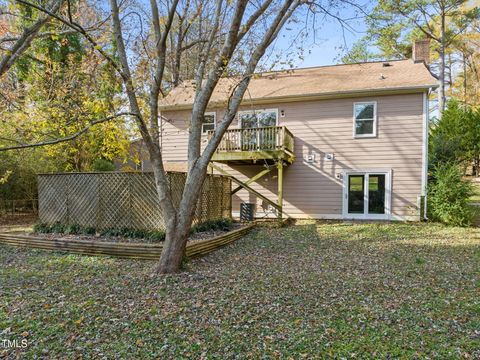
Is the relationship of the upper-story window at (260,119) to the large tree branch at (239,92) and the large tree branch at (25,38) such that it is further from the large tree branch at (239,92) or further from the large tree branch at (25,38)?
the large tree branch at (25,38)

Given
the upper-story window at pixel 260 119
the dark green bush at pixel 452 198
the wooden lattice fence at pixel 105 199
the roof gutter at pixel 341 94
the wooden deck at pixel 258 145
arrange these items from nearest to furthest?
1. the wooden lattice fence at pixel 105 199
2. the dark green bush at pixel 452 198
3. the roof gutter at pixel 341 94
4. the wooden deck at pixel 258 145
5. the upper-story window at pixel 260 119

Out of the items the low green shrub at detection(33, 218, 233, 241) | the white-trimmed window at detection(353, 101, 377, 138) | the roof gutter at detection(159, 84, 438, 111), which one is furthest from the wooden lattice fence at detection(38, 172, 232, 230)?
the white-trimmed window at detection(353, 101, 377, 138)

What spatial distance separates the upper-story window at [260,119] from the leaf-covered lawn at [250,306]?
22.4 ft

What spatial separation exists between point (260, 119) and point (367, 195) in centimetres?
501

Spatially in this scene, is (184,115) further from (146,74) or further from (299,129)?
(146,74)

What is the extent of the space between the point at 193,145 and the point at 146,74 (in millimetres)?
1889

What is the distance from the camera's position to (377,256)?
6.81 meters

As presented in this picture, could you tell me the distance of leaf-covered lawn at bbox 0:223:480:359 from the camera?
118 inches

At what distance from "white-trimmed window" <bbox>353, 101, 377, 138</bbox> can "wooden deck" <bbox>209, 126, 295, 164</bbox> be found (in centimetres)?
243

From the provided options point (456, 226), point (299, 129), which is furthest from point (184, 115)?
point (456, 226)

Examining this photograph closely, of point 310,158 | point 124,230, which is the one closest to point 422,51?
point 310,158

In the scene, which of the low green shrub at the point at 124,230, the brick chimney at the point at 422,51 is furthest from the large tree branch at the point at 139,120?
the brick chimney at the point at 422,51

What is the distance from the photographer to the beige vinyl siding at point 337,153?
1111 centimetres

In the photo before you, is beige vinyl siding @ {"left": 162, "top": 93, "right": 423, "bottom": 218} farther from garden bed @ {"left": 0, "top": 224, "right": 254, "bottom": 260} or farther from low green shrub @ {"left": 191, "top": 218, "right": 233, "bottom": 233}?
garden bed @ {"left": 0, "top": 224, "right": 254, "bottom": 260}
